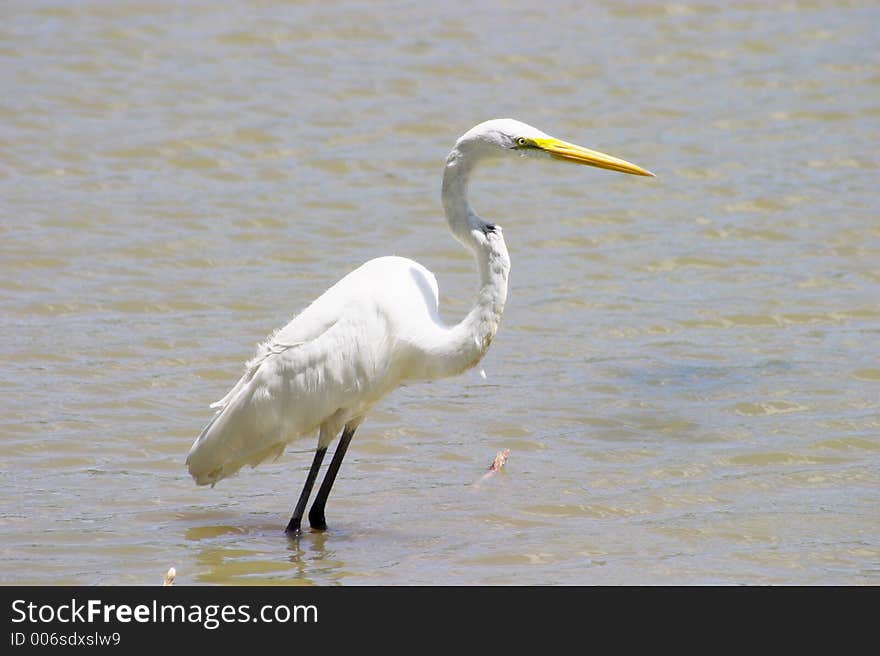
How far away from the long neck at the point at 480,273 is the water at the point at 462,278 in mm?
738

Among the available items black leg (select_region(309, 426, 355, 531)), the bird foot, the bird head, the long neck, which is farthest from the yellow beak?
the bird foot

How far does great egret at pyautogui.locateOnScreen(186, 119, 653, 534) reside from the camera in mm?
5520

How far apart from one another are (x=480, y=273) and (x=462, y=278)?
3.65m

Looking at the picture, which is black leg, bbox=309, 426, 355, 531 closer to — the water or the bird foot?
the bird foot

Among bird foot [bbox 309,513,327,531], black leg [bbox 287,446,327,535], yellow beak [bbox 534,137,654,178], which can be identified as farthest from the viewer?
bird foot [bbox 309,513,327,531]

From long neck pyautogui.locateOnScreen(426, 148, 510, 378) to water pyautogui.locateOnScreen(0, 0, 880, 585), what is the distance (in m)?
0.74

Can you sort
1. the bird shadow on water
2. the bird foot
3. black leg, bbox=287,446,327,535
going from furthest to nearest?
1. the bird foot
2. black leg, bbox=287,446,327,535
3. the bird shadow on water

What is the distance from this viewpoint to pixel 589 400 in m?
7.36

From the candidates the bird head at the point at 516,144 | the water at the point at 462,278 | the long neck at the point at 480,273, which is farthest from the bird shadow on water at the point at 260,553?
the bird head at the point at 516,144

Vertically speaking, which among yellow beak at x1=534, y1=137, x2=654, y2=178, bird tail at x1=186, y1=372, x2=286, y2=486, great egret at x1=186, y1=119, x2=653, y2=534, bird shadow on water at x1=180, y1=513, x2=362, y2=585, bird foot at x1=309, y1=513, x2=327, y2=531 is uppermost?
yellow beak at x1=534, y1=137, x2=654, y2=178

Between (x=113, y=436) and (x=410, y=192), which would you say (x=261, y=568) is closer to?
(x=113, y=436)

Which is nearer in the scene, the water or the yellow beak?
the yellow beak

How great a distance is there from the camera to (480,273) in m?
5.46

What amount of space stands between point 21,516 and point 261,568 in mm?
1074
